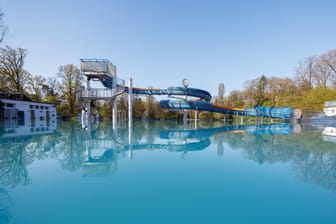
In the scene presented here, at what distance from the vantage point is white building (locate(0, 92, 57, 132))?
51.9ft

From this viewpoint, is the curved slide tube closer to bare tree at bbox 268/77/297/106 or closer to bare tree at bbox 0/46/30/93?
bare tree at bbox 268/77/297/106

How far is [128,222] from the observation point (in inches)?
60.8

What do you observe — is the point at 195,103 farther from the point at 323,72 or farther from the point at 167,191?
the point at 323,72

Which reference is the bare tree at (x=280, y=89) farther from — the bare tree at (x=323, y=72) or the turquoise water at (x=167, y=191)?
the turquoise water at (x=167, y=191)

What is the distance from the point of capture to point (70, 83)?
23406 mm

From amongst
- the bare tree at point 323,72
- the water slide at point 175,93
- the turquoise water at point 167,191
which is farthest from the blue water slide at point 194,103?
the turquoise water at point 167,191

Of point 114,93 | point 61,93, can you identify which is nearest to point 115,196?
point 114,93

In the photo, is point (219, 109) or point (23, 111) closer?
point (219, 109)

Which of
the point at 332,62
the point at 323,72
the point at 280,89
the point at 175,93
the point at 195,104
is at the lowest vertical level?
the point at 195,104

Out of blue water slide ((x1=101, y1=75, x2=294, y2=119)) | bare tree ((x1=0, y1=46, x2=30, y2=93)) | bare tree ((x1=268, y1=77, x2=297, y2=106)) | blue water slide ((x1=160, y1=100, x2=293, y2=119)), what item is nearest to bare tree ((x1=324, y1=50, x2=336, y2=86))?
bare tree ((x1=268, y1=77, x2=297, y2=106))

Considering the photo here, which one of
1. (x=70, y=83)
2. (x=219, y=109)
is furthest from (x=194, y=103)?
(x=70, y=83)

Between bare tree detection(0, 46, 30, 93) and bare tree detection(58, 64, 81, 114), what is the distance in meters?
4.38

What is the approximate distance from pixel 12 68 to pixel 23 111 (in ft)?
22.2

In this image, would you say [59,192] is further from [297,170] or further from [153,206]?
[297,170]
